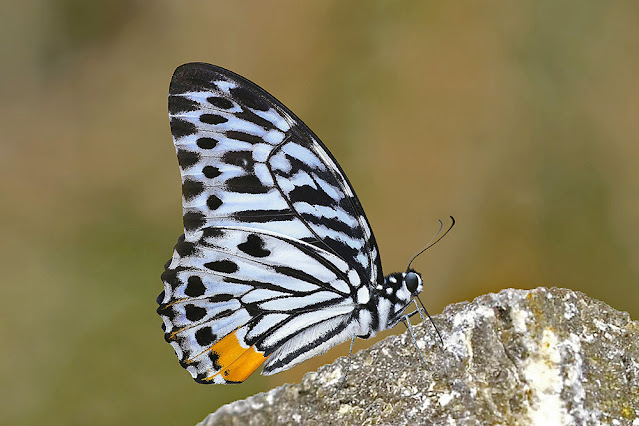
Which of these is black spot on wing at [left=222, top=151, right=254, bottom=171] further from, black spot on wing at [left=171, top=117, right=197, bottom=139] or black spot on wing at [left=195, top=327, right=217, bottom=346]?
black spot on wing at [left=195, top=327, right=217, bottom=346]

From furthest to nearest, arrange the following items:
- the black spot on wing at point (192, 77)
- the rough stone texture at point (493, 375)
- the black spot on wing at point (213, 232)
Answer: the black spot on wing at point (213, 232), the black spot on wing at point (192, 77), the rough stone texture at point (493, 375)

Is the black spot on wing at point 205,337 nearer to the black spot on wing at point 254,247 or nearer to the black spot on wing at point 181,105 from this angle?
the black spot on wing at point 254,247

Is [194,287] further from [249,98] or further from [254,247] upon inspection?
[249,98]

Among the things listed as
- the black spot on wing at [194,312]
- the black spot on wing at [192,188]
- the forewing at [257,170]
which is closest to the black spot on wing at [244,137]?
the forewing at [257,170]

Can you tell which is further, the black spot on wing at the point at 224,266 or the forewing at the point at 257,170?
the black spot on wing at the point at 224,266

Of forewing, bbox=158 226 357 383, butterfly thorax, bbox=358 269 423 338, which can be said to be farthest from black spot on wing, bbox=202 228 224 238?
butterfly thorax, bbox=358 269 423 338

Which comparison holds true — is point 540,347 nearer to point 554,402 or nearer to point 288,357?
point 554,402

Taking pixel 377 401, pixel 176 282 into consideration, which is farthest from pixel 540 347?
pixel 176 282
